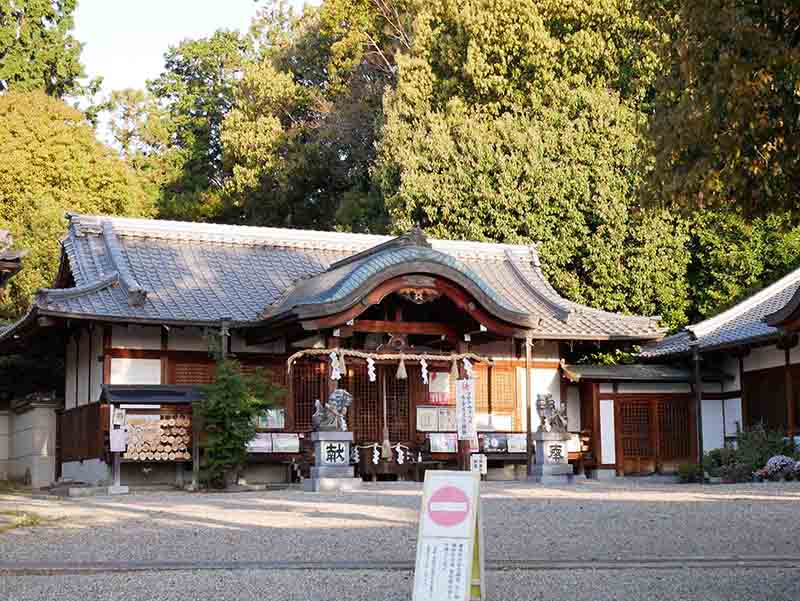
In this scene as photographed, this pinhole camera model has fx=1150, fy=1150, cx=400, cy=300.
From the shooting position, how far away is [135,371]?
21.2 m

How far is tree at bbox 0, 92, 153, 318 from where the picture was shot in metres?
30.3

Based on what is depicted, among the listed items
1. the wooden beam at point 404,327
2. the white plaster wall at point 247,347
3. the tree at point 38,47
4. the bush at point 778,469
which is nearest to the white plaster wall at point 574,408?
the wooden beam at point 404,327

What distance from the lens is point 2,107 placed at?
34.2m

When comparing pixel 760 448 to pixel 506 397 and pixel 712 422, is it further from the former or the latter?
pixel 506 397

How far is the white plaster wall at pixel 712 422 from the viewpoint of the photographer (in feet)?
80.8

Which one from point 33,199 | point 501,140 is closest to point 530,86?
point 501,140

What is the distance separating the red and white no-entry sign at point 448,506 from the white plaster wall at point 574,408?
18.4m

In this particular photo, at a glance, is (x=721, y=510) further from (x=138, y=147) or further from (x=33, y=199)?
(x=138, y=147)

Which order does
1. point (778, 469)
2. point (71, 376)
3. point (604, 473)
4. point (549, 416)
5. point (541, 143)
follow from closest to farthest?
point (778, 469) < point (549, 416) < point (71, 376) < point (604, 473) < point (541, 143)

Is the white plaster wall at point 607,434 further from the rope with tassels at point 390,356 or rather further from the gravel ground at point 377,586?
the gravel ground at point 377,586

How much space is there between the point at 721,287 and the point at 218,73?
22.8 meters

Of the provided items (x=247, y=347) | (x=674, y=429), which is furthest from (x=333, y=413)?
(x=674, y=429)

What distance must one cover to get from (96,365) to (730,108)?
51.7ft

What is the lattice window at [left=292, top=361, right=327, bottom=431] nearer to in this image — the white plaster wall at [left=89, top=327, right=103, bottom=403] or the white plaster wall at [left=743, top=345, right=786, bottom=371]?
the white plaster wall at [left=89, top=327, right=103, bottom=403]
